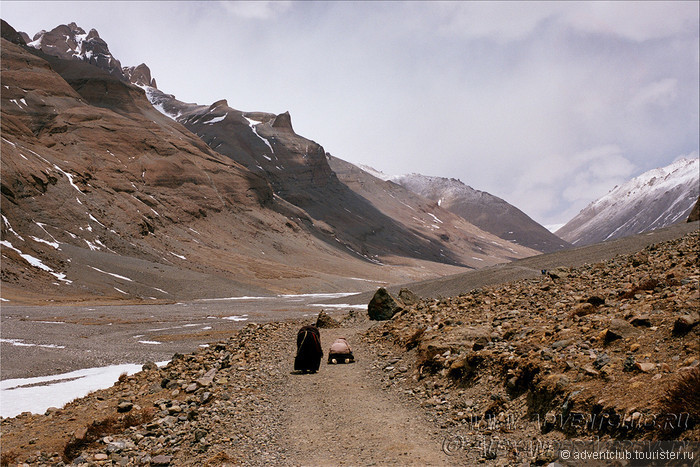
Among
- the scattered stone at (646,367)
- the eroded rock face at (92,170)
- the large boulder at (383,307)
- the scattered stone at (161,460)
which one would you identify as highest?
the eroded rock face at (92,170)

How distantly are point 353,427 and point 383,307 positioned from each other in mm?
18793

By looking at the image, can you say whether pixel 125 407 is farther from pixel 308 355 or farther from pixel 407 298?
pixel 407 298

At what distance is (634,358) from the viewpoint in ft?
23.5

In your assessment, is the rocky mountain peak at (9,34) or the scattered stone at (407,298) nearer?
the scattered stone at (407,298)

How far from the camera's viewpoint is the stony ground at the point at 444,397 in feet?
21.8

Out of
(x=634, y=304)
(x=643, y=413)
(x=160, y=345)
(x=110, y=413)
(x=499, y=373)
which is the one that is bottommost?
(x=160, y=345)

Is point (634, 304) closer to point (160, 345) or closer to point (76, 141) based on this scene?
point (160, 345)

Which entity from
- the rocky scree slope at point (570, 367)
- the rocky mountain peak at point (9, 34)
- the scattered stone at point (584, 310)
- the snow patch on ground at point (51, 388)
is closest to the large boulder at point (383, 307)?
the rocky scree slope at point (570, 367)

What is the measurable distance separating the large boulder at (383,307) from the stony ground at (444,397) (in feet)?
35.3

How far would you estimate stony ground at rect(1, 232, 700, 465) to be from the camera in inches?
261

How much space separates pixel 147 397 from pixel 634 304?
46.5ft

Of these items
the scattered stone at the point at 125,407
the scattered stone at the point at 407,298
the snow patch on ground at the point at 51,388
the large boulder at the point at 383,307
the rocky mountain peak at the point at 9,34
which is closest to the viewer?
the scattered stone at the point at 125,407

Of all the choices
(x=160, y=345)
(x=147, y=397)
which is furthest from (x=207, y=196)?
(x=147, y=397)

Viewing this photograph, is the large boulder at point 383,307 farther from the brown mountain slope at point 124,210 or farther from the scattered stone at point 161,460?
the brown mountain slope at point 124,210
